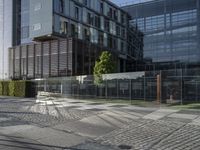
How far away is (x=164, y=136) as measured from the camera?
11.6 metres

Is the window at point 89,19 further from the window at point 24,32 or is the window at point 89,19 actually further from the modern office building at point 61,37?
the window at point 24,32

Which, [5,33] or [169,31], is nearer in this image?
[5,33]

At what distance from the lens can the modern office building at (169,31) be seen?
58.7 meters

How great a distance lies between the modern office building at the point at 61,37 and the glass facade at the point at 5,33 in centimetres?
155

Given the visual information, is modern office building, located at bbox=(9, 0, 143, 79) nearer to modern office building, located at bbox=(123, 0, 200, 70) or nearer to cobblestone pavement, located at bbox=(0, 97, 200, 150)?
modern office building, located at bbox=(123, 0, 200, 70)

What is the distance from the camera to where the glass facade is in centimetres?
5734

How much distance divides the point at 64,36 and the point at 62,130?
1479 inches

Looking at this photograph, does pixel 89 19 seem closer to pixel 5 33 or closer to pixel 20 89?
pixel 5 33

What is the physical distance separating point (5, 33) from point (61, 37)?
14103 mm

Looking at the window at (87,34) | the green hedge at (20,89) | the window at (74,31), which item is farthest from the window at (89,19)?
the green hedge at (20,89)

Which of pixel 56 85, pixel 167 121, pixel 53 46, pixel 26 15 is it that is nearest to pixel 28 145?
pixel 167 121

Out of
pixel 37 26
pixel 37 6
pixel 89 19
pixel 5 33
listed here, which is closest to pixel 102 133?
pixel 37 26

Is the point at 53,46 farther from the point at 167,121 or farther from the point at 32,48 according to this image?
the point at 167,121

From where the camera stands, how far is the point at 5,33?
58031mm
